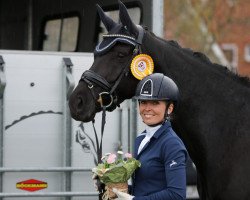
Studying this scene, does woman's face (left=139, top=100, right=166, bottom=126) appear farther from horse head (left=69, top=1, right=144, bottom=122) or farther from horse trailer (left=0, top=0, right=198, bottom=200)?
horse trailer (left=0, top=0, right=198, bottom=200)

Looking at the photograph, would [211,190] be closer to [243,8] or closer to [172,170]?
[172,170]

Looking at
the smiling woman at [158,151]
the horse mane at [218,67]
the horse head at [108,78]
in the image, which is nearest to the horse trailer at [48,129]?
the horse head at [108,78]

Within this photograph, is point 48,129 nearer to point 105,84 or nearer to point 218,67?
point 105,84

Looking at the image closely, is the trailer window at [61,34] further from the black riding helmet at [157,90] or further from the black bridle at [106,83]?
the black riding helmet at [157,90]

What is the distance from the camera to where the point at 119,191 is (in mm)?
5953

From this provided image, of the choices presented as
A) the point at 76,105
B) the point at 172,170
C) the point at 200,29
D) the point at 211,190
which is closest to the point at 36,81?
the point at 76,105

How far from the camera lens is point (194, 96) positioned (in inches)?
273

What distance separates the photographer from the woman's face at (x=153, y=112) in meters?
5.95

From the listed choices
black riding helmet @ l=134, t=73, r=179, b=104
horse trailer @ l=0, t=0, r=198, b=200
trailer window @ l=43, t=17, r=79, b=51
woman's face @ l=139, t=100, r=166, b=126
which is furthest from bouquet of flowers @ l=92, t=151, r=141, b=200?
trailer window @ l=43, t=17, r=79, b=51

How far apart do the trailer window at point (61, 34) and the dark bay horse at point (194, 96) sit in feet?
13.3

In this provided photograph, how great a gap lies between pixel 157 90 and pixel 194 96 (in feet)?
3.27

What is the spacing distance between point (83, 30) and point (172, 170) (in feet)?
17.7

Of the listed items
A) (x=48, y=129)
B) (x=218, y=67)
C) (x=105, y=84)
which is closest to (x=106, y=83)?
(x=105, y=84)

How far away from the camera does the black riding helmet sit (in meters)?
5.97
